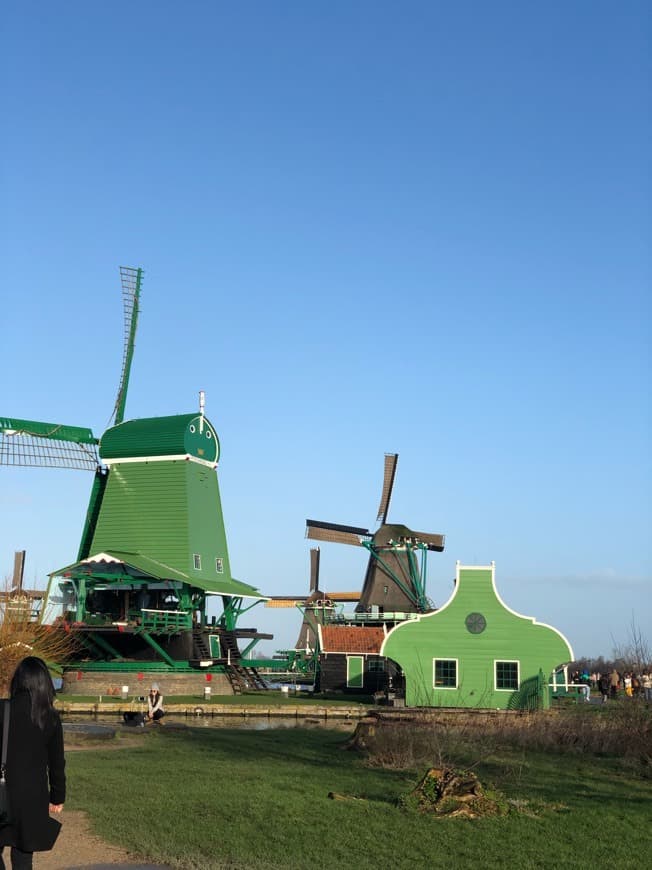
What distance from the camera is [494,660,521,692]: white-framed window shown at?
33.4 meters

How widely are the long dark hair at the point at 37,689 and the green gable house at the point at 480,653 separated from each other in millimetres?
27276

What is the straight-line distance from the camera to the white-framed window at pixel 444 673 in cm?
3366

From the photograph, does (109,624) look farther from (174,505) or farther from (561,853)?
(561,853)

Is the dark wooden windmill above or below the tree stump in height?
above

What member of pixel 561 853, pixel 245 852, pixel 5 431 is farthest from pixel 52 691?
pixel 5 431

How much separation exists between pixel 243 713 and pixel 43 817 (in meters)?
28.9

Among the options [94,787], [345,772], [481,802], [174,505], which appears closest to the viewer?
[481,802]

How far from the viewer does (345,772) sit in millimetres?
15812

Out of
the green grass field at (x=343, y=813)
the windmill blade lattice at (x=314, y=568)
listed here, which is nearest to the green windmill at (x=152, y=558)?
the green grass field at (x=343, y=813)

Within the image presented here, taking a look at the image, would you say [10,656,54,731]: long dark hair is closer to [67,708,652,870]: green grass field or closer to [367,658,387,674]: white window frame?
[67,708,652,870]: green grass field

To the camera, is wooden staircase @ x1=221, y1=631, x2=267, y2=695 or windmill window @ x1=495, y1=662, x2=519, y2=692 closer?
windmill window @ x1=495, y1=662, x2=519, y2=692

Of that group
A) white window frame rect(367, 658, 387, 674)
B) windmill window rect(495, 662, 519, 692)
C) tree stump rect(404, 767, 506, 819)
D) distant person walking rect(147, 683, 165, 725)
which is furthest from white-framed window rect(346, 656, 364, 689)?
tree stump rect(404, 767, 506, 819)

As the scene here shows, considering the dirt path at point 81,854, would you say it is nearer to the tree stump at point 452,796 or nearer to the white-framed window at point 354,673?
the tree stump at point 452,796

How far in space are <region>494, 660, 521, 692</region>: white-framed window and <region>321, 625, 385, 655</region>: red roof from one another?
11324 mm
